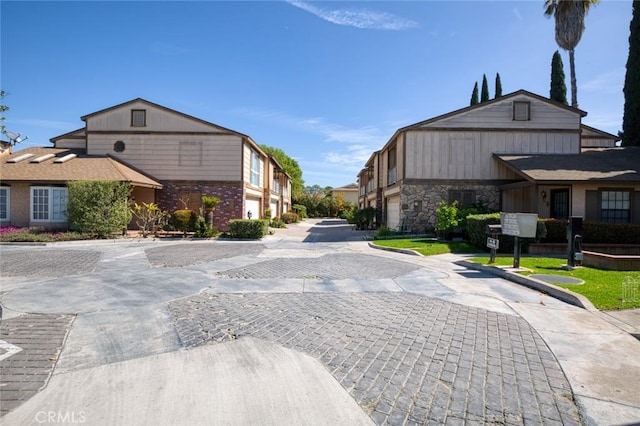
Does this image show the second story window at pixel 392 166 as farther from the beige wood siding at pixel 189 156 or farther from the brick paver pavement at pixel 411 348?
the brick paver pavement at pixel 411 348

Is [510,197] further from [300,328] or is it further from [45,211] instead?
[45,211]

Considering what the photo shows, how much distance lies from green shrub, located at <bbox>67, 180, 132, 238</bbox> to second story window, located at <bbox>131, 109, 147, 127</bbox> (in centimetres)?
587

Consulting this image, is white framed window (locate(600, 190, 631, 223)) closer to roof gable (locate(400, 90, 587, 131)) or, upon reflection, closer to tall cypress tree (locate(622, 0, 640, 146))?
roof gable (locate(400, 90, 587, 131))

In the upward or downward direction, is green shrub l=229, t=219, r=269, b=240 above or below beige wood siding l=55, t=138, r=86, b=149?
below

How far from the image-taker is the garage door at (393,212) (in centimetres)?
2241

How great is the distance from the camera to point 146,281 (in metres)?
8.05

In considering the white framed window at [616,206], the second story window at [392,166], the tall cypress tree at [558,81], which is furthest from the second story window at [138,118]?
the tall cypress tree at [558,81]

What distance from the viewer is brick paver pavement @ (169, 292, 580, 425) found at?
3082 millimetres

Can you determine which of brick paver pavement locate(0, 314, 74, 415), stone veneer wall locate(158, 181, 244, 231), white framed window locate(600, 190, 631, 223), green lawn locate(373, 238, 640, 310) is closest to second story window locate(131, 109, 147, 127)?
stone veneer wall locate(158, 181, 244, 231)

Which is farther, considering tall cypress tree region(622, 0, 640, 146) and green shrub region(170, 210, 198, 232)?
tall cypress tree region(622, 0, 640, 146)

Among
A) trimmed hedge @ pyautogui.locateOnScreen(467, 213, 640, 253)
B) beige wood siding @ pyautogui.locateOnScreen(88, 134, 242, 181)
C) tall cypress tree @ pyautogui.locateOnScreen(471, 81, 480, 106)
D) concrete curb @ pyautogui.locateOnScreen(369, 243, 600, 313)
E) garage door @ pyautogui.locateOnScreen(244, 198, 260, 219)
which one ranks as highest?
tall cypress tree @ pyautogui.locateOnScreen(471, 81, 480, 106)

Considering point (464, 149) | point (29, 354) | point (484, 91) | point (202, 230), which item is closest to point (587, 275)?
point (29, 354)

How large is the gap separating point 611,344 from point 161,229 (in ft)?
71.8

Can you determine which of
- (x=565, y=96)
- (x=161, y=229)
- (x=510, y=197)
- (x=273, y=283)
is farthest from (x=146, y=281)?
(x=565, y=96)
